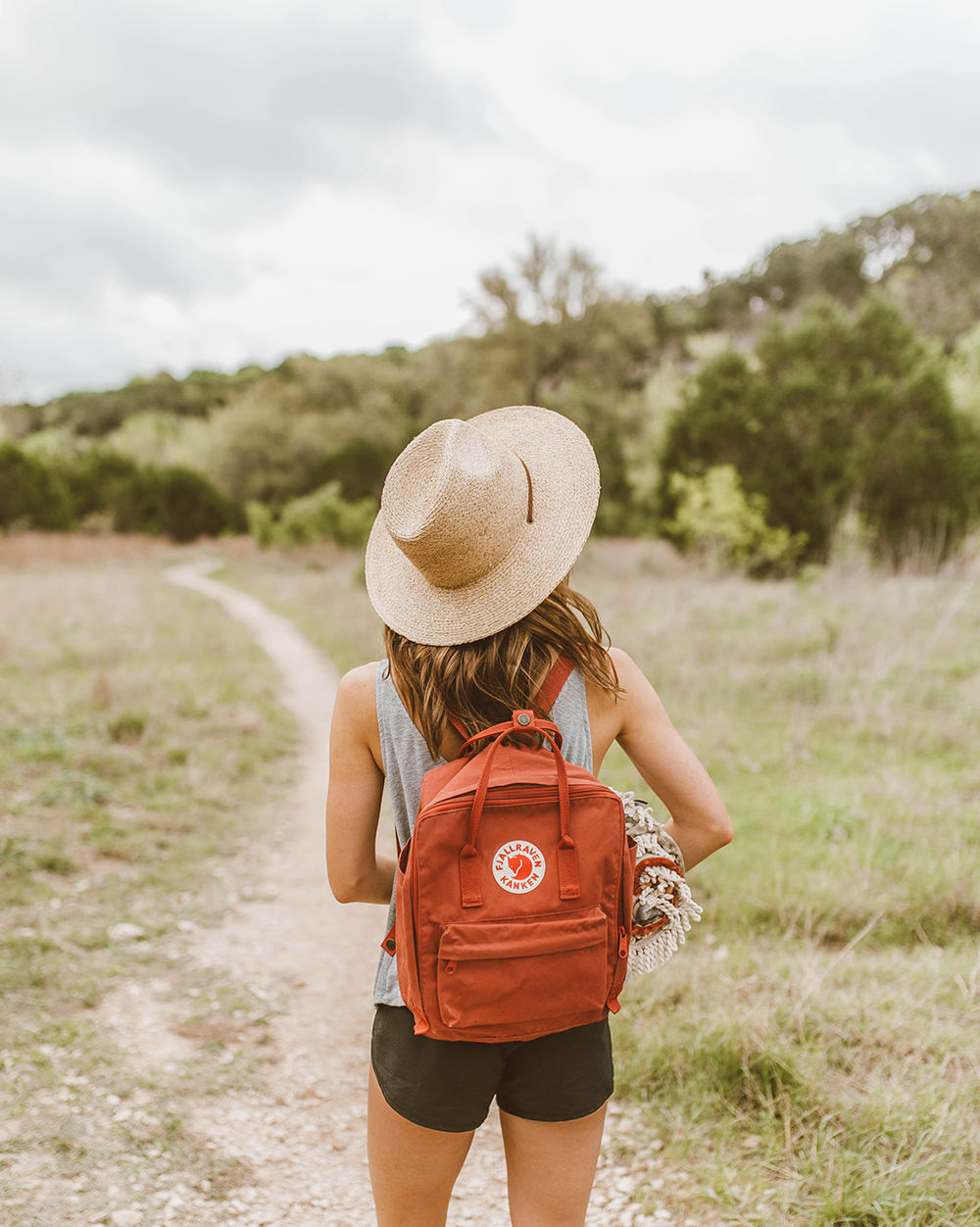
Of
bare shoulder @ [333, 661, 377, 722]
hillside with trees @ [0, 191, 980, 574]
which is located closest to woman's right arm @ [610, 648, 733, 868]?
bare shoulder @ [333, 661, 377, 722]

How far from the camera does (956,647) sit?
7543mm

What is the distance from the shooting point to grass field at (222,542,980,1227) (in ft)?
7.23

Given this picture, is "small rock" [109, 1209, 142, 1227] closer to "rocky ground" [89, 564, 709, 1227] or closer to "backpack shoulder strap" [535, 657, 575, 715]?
"rocky ground" [89, 564, 709, 1227]

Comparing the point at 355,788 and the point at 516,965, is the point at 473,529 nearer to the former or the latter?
the point at 355,788

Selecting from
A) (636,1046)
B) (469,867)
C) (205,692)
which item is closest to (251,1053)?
(636,1046)

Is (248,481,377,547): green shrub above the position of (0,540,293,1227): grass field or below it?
above

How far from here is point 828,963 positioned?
10.2 ft

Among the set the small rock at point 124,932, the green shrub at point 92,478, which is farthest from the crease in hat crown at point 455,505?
the green shrub at point 92,478

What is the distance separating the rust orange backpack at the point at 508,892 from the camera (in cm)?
116

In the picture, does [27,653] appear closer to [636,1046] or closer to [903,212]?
[636,1046]

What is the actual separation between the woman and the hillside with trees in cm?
1314

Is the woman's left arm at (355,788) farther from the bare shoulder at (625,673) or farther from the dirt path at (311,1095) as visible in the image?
the dirt path at (311,1095)

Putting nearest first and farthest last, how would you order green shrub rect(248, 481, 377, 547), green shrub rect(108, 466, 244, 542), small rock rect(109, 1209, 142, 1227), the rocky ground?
small rock rect(109, 1209, 142, 1227) → the rocky ground → green shrub rect(248, 481, 377, 547) → green shrub rect(108, 466, 244, 542)

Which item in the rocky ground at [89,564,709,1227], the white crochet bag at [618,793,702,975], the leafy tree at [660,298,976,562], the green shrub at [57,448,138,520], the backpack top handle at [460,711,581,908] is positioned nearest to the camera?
the backpack top handle at [460,711,581,908]
